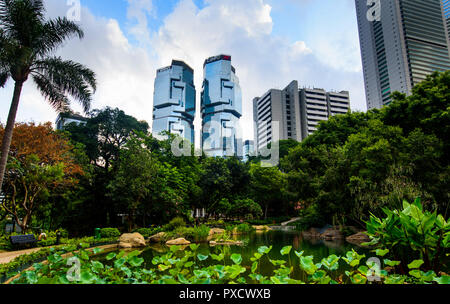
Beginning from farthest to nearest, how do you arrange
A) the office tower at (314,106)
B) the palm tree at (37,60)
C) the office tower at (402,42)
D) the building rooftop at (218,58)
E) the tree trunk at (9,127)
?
the building rooftop at (218,58), the office tower at (314,106), the office tower at (402,42), the palm tree at (37,60), the tree trunk at (9,127)

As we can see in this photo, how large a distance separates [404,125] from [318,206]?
19.6 feet

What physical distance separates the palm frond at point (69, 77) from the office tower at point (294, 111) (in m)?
58.0

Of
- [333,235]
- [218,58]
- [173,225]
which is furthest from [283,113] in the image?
[173,225]

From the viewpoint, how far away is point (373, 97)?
3041cm

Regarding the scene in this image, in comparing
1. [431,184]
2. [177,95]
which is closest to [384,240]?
[431,184]

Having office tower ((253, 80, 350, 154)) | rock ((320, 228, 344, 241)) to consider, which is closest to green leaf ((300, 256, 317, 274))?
rock ((320, 228, 344, 241))

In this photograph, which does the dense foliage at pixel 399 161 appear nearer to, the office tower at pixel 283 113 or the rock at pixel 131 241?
the rock at pixel 131 241

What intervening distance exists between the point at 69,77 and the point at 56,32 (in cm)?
158

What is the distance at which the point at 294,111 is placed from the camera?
69.4 meters

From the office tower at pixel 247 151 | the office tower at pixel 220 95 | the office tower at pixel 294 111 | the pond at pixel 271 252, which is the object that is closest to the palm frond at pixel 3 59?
the pond at pixel 271 252

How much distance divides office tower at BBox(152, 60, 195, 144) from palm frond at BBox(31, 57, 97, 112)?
5198cm

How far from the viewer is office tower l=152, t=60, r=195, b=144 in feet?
223

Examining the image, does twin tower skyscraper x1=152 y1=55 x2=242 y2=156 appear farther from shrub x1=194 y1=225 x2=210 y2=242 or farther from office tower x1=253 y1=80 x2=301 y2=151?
shrub x1=194 y1=225 x2=210 y2=242

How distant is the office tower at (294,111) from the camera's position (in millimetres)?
68688
